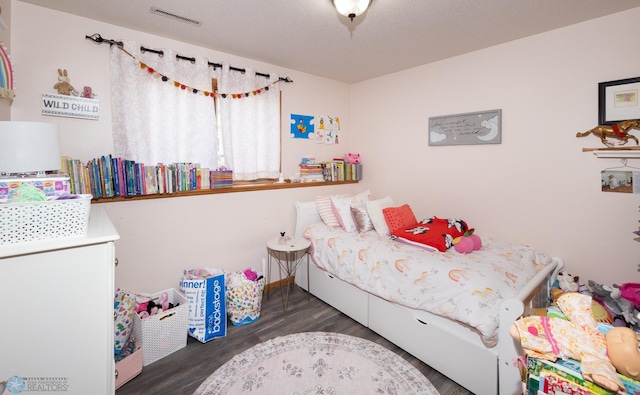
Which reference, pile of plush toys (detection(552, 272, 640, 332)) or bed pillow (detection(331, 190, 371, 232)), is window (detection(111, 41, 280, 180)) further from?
pile of plush toys (detection(552, 272, 640, 332))

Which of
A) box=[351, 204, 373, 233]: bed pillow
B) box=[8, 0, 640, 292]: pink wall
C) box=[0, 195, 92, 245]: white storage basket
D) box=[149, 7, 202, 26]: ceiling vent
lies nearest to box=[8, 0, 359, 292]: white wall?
box=[8, 0, 640, 292]: pink wall

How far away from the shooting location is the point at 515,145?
258 centimetres

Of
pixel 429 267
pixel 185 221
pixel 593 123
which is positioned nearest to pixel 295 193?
pixel 185 221

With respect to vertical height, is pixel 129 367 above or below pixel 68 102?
below

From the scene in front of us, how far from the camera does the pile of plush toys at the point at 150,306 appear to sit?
2123 mm

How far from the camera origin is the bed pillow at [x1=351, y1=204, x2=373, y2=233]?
292 centimetres

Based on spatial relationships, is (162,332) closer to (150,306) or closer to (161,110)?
(150,306)

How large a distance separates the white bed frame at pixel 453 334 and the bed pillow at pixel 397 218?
70 cm

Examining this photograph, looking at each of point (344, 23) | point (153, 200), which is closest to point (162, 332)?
point (153, 200)

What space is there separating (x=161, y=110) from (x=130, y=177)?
0.65 m

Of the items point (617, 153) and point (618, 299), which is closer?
point (618, 299)

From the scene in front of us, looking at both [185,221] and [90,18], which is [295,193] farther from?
[90,18]

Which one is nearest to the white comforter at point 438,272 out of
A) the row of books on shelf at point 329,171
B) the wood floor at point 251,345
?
the wood floor at point 251,345

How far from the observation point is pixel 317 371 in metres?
1.97
